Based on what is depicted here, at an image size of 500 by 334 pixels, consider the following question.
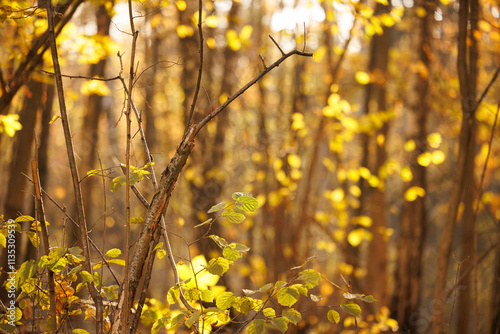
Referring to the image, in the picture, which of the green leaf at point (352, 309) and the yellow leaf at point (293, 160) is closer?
the green leaf at point (352, 309)

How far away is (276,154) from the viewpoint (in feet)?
16.3

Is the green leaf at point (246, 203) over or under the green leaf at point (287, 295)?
over

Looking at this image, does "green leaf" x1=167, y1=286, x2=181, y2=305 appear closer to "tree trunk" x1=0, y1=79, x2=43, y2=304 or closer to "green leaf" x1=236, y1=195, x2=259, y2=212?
"green leaf" x1=236, y1=195, x2=259, y2=212

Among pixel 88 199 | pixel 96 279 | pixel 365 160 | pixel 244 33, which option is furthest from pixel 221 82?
pixel 96 279

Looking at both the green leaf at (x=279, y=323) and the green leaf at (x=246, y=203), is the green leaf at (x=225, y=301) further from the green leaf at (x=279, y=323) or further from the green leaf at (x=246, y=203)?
the green leaf at (x=246, y=203)

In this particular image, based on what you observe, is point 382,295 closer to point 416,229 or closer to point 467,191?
point 416,229

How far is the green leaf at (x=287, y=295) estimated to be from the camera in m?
Answer: 1.28

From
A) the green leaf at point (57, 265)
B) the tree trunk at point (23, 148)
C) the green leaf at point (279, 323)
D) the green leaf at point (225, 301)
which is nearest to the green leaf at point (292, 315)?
the green leaf at point (279, 323)

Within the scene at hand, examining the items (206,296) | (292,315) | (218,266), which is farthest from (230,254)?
(292,315)

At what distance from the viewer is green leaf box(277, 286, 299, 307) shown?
128 centimetres

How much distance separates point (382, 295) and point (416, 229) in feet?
3.20

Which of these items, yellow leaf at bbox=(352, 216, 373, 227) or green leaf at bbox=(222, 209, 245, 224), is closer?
green leaf at bbox=(222, 209, 245, 224)

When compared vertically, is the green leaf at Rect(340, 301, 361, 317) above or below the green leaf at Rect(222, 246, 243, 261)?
below

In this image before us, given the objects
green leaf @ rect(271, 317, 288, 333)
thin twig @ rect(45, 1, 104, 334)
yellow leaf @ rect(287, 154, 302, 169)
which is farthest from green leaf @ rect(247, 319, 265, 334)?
yellow leaf @ rect(287, 154, 302, 169)
